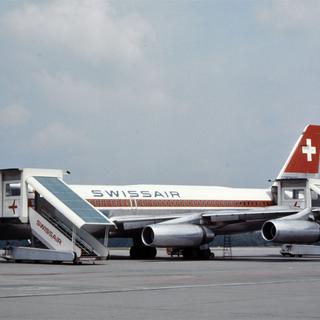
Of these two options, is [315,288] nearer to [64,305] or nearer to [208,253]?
[64,305]

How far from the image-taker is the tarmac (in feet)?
49.2

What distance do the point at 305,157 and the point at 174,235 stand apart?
17.7 metres

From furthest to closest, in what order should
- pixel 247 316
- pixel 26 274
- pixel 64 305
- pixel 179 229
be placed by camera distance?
pixel 179 229
pixel 26 274
pixel 64 305
pixel 247 316

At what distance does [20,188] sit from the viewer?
122 ft

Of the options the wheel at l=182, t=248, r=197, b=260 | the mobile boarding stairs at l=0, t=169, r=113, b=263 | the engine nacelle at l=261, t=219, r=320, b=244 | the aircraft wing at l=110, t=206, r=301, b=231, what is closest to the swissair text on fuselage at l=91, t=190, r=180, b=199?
the aircraft wing at l=110, t=206, r=301, b=231

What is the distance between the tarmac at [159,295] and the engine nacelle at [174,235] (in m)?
10.0

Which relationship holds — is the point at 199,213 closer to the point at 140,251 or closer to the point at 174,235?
the point at 140,251

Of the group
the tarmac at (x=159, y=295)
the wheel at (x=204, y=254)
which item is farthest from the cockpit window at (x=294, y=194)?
the tarmac at (x=159, y=295)

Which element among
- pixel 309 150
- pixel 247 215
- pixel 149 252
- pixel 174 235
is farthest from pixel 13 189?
pixel 309 150

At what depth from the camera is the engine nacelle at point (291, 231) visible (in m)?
38.5

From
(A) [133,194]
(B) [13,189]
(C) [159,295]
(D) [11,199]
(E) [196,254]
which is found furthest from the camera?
(A) [133,194]

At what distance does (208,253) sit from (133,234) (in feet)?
13.2

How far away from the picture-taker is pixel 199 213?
4219 centimetres

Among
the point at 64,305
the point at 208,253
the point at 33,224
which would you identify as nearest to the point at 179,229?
the point at 208,253
